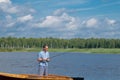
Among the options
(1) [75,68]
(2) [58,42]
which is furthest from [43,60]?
(2) [58,42]

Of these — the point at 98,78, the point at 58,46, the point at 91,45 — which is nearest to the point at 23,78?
the point at 98,78

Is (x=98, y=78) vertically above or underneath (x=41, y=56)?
underneath

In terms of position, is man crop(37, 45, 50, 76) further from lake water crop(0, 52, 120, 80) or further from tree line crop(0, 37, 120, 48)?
tree line crop(0, 37, 120, 48)

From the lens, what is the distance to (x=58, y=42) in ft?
602

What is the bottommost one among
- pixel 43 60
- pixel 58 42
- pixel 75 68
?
pixel 75 68

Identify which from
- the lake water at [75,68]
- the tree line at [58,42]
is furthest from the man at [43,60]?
the tree line at [58,42]

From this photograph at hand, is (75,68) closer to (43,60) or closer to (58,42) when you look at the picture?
(43,60)

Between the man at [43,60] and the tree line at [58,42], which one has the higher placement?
the tree line at [58,42]

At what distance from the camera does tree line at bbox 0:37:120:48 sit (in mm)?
167625

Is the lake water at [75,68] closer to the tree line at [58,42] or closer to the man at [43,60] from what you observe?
the man at [43,60]

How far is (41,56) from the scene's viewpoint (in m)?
23.7

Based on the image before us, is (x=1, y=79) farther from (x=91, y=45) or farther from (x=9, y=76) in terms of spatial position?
(x=91, y=45)

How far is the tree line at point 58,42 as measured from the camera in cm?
16762

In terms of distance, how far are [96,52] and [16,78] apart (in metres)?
147
